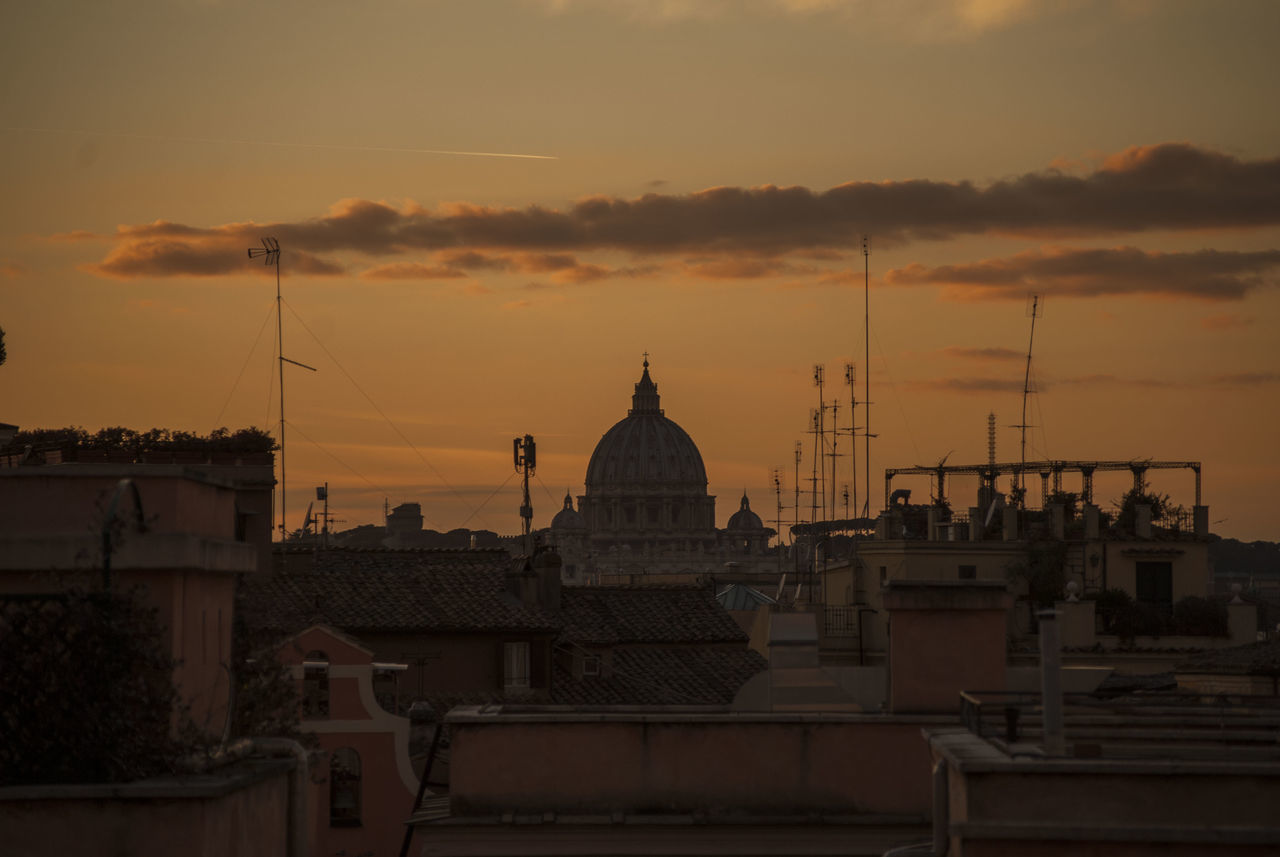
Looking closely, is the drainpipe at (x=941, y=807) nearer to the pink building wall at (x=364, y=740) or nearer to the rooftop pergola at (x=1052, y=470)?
the pink building wall at (x=364, y=740)

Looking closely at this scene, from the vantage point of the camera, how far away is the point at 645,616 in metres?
37.2

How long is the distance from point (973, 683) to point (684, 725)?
1736 millimetres

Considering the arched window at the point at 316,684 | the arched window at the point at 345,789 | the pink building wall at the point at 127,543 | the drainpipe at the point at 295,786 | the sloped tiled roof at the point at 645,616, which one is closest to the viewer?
the pink building wall at the point at 127,543

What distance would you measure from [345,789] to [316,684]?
1.30m

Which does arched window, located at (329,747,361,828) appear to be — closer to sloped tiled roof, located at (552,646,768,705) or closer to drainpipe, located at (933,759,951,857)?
sloped tiled roof, located at (552,646,768,705)

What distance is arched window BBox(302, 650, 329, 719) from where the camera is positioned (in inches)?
797

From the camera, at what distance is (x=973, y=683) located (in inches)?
466

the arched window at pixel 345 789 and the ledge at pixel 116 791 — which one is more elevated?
the ledge at pixel 116 791

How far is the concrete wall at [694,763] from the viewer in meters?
11.7

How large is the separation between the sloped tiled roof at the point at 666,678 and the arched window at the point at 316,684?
348 inches

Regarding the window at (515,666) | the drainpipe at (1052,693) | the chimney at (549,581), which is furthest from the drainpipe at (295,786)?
the chimney at (549,581)

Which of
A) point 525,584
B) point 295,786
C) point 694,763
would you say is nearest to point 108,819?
point 295,786

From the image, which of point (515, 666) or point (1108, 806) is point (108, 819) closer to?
point (1108, 806)

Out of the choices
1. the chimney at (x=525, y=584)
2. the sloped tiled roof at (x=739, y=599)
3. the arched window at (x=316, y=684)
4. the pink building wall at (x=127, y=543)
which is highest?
the pink building wall at (x=127, y=543)
